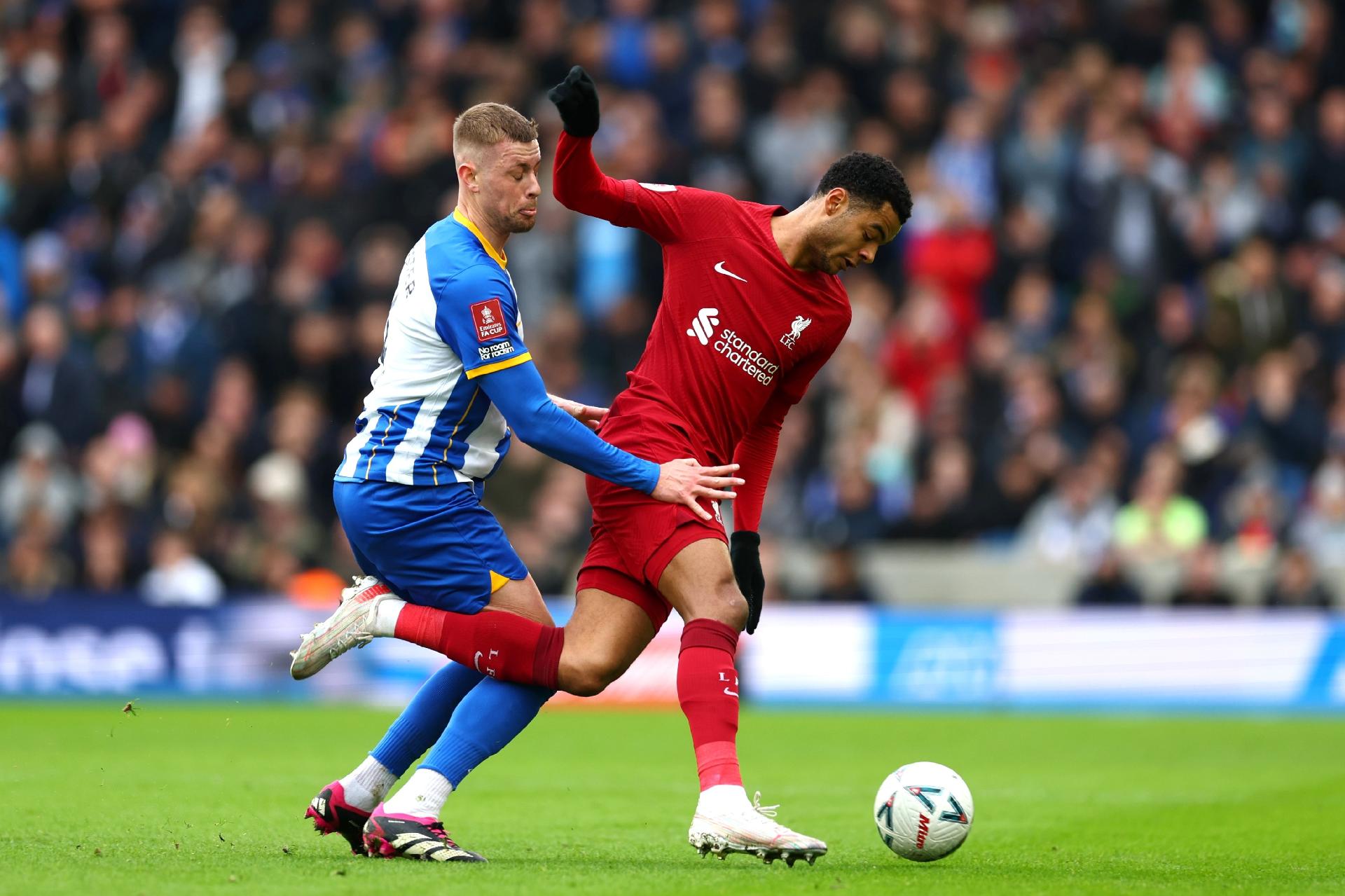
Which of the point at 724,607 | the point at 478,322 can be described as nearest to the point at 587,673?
the point at 724,607

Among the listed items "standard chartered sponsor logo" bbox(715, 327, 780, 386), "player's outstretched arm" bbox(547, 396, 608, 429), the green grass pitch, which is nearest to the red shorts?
"player's outstretched arm" bbox(547, 396, 608, 429)

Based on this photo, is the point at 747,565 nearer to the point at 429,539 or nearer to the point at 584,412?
the point at 584,412

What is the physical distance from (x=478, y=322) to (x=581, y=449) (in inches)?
21.4

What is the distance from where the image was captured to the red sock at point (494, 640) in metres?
6.46

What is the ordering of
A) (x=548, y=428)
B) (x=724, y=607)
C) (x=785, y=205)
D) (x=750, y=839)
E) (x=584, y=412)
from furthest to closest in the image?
(x=785, y=205) → (x=584, y=412) → (x=724, y=607) → (x=548, y=428) → (x=750, y=839)

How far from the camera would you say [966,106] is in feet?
58.2

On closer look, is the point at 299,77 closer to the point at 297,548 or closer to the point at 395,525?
the point at 297,548

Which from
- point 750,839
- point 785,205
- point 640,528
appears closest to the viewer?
point 750,839

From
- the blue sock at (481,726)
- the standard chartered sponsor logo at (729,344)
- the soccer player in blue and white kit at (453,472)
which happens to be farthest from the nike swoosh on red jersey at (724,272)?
the blue sock at (481,726)

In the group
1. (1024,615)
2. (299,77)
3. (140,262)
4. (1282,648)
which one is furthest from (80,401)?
(1282,648)

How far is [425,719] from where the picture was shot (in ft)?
22.2

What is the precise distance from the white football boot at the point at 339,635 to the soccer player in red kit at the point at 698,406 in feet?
0.19

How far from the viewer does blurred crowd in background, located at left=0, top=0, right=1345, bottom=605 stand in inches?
629

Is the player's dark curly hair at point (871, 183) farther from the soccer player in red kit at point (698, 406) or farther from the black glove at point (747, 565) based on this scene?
the black glove at point (747, 565)
